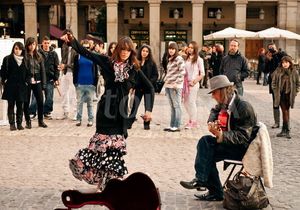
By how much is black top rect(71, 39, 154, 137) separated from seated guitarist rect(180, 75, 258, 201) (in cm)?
102

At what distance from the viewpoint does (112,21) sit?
4619 cm

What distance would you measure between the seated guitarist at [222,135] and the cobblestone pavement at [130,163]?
25 centimetres

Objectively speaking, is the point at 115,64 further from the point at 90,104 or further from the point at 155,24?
the point at 155,24

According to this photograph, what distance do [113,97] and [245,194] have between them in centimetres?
187

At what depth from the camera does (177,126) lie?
44.8ft

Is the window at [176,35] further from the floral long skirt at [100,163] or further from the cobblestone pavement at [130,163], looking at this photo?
the floral long skirt at [100,163]

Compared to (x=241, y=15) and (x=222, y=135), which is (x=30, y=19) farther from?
(x=222, y=135)

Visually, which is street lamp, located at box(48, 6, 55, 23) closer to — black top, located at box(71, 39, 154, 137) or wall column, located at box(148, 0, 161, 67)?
wall column, located at box(148, 0, 161, 67)

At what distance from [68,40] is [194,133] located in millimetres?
7052

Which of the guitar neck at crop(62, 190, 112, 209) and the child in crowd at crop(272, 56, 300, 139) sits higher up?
the child in crowd at crop(272, 56, 300, 139)

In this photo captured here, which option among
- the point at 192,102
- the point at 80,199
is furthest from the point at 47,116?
the point at 80,199

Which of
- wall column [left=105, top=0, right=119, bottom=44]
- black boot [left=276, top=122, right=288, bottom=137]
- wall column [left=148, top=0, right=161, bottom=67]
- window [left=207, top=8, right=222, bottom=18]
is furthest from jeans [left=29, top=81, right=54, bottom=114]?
window [left=207, top=8, right=222, bottom=18]

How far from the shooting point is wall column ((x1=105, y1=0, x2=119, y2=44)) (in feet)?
151

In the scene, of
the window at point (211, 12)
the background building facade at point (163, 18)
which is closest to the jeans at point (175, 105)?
the background building facade at point (163, 18)
